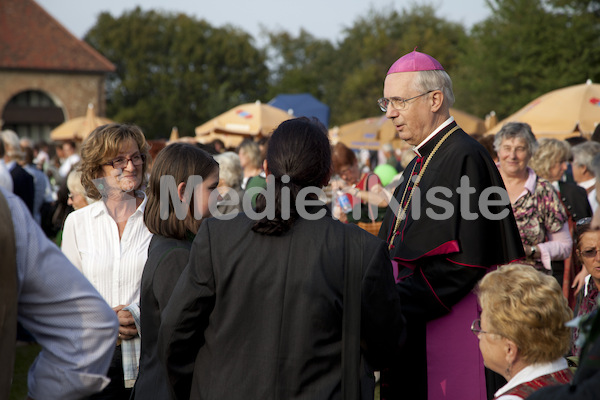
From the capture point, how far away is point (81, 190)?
563 cm

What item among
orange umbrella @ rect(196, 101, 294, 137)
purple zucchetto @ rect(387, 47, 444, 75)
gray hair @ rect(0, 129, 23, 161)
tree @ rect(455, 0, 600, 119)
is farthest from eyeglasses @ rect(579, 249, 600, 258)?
tree @ rect(455, 0, 600, 119)

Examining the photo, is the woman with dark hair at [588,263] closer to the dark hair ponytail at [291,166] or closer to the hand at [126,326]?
the dark hair ponytail at [291,166]

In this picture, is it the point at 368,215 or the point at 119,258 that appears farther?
the point at 368,215

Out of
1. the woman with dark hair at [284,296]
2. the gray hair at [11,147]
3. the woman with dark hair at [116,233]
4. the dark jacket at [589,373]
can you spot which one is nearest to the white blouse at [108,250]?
the woman with dark hair at [116,233]

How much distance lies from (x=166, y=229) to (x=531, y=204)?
3031 millimetres

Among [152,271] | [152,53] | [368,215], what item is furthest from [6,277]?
[152,53]

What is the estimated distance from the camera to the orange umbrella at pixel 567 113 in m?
9.77

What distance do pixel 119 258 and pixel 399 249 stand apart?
1486 mm

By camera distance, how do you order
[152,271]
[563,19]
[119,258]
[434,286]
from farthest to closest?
1. [563,19]
2. [119,258]
3. [434,286]
4. [152,271]

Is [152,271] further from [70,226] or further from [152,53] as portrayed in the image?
[152,53]

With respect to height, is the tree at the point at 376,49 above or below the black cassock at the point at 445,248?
above

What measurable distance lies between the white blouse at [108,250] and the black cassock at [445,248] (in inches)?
53.8

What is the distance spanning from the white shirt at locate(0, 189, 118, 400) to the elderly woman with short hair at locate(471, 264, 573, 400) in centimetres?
135

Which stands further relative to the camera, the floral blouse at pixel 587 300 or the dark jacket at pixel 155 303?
the floral blouse at pixel 587 300
